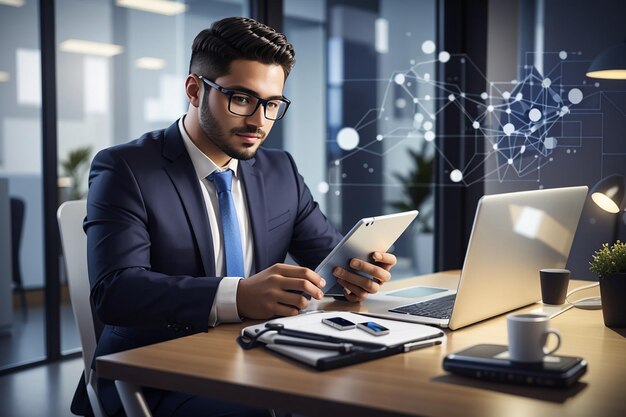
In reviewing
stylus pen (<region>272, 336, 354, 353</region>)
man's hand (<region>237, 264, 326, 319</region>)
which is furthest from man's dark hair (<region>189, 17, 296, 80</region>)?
stylus pen (<region>272, 336, 354, 353</region>)

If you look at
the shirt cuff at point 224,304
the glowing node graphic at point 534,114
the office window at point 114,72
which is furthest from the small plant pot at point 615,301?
the office window at point 114,72

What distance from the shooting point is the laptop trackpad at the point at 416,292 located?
204 centimetres

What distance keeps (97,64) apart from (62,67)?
194mm

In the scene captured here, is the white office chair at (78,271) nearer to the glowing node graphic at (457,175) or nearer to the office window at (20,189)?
the office window at (20,189)

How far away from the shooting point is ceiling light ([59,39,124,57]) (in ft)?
12.7

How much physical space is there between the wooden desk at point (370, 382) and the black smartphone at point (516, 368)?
0.01 m

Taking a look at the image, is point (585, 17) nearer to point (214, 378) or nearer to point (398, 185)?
point (398, 185)

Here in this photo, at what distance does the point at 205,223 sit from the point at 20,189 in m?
2.15

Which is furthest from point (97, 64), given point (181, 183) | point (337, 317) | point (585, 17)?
point (337, 317)

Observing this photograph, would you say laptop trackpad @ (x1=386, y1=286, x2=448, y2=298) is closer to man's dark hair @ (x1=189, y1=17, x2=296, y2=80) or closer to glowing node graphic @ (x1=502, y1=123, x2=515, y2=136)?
man's dark hair @ (x1=189, y1=17, x2=296, y2=80)

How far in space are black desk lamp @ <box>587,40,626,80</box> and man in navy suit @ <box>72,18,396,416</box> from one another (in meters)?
2.43

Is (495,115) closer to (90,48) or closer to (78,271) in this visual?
(90,48)

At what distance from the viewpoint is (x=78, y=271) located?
1.89 metres

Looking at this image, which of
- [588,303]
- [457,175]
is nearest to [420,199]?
[457,175]
